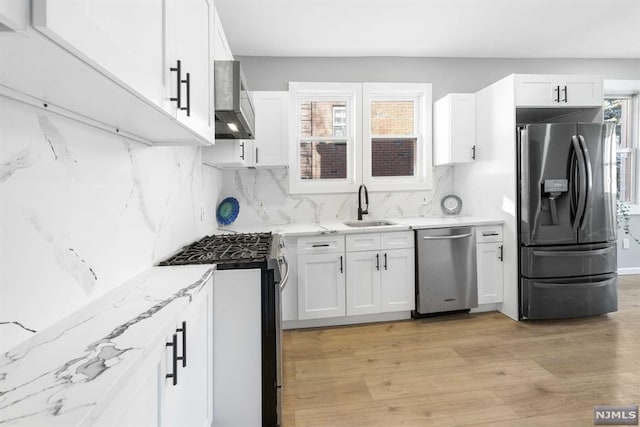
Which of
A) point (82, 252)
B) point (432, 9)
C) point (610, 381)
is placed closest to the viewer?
point (82, 252)

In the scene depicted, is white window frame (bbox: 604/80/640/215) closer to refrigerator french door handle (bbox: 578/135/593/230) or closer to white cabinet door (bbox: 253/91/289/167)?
refrigerator french door handle (bbox: 578/135/593/230)

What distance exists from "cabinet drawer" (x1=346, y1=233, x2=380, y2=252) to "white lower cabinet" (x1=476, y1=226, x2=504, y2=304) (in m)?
1.05

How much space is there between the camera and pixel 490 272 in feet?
10.7

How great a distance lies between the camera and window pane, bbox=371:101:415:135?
3.81 meters

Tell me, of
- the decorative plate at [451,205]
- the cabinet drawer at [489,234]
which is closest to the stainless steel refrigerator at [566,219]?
the cabinet drawer at [489,234]

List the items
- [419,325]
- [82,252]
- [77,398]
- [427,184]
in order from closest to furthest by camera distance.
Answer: [77,398]
[82,252]
[419,325]
[427,184]

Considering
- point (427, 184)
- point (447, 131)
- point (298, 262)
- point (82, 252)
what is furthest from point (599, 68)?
point (82, 252)

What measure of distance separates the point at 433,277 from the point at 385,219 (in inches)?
34.8

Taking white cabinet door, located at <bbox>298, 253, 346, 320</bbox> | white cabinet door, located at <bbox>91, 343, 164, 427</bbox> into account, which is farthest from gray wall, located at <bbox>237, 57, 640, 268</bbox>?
white cabinet door, located at <bbox>91, 343, 164, 427</bbox>

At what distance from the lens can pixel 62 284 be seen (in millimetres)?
992

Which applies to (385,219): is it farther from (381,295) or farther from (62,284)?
(62,284)

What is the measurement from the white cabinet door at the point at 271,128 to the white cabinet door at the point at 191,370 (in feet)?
6.59

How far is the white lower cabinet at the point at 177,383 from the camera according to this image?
0.74 metres

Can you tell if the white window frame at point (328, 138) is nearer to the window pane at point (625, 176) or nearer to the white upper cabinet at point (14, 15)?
the white upper cabinet at point (14, 15)
